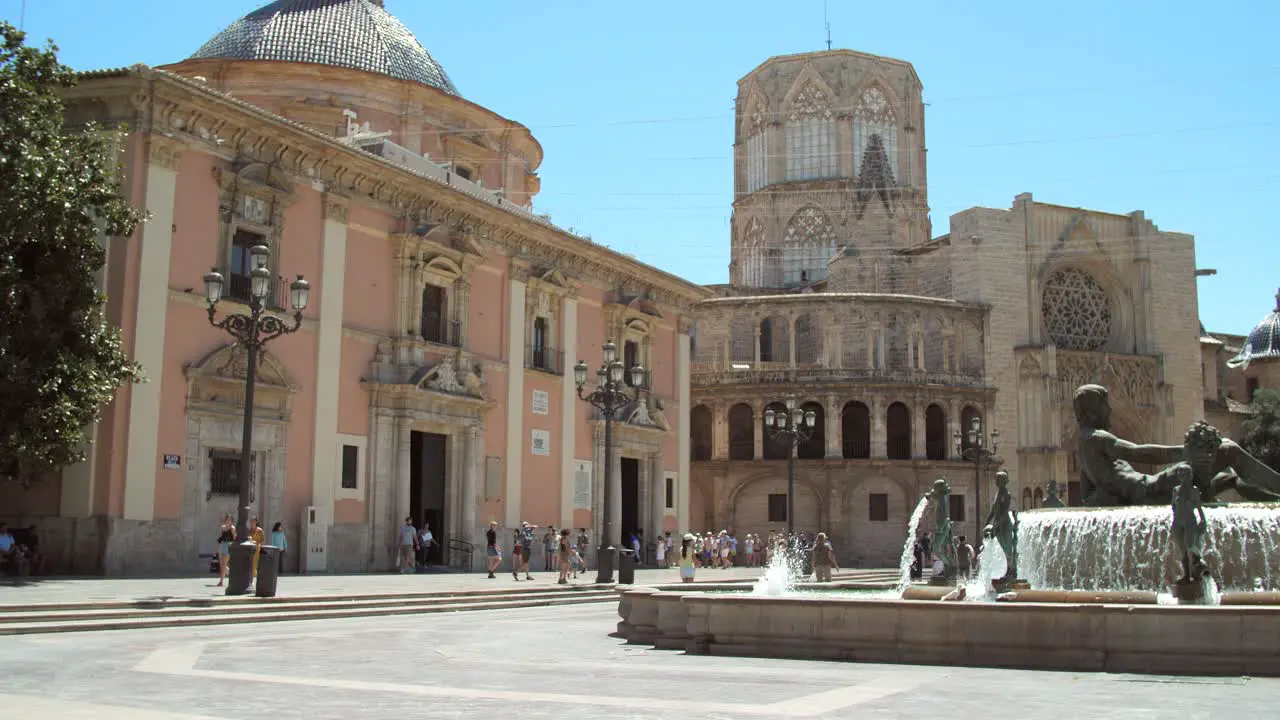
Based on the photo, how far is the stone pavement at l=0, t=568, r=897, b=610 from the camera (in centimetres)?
1597

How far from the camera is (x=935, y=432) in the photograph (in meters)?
48.2

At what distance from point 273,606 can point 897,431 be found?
33.6 metres

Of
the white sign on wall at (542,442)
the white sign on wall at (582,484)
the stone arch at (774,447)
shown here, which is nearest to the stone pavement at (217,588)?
the white sign on wall at (542,442)

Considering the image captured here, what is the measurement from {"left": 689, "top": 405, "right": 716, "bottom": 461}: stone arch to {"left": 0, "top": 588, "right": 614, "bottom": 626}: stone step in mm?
25691

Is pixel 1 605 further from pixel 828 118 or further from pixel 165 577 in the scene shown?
pixel 828 118

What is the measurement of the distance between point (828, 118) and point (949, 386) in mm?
21282

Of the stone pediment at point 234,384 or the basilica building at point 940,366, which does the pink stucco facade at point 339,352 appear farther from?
the basilica building at point 940,366

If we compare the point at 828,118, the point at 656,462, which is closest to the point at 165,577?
the point at 656,462

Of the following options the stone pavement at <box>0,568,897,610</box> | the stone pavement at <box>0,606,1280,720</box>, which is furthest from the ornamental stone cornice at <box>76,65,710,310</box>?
the stone pavement at <box>0,606,1280,720</box>

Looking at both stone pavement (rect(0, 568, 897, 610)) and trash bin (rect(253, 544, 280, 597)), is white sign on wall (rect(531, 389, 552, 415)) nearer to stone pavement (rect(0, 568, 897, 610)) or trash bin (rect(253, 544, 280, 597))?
stone pavement (rect(0, 568, 897, 610))

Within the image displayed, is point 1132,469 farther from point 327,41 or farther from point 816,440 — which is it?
point 816,440

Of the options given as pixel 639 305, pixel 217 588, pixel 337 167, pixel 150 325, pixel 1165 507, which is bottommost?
pixel 217 588

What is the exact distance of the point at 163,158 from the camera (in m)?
21.9

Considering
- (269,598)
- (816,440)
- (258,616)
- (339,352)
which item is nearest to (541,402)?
(339,352)
